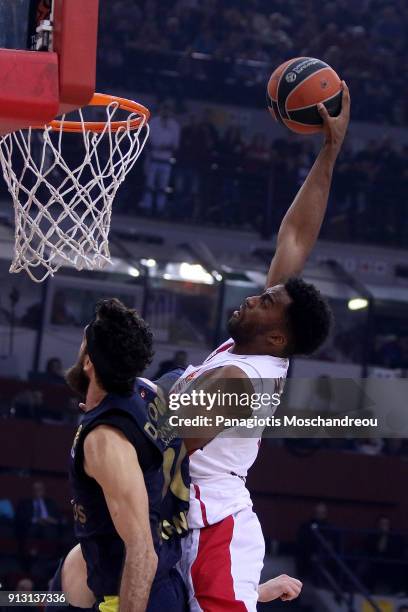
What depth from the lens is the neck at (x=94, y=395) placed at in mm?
2918

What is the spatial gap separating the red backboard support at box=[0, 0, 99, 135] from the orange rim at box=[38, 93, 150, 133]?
2.11 feet

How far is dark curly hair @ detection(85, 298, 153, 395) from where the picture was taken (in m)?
2.87

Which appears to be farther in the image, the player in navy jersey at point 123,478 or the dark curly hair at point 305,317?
the dark curly hair at point 305,317

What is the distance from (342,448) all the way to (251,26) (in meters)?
5.60

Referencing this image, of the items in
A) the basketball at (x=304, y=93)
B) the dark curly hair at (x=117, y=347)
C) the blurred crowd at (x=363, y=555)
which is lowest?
the blurred crowd at (x=363, y=555)

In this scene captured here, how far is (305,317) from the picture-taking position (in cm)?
321

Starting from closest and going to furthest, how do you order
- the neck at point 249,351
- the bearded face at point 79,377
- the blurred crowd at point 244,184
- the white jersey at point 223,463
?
the bearded face at point 79,377
the white jersey at point 223,463
the neck at point 249,351
the blurred crowd at point 244,184

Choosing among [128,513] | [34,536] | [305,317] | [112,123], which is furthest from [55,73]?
[34,536]

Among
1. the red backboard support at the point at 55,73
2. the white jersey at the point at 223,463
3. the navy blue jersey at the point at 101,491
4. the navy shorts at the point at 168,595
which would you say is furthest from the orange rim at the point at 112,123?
the navy shorts at the point at 168,595

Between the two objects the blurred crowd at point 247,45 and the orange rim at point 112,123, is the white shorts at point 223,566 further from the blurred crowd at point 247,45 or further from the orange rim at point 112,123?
the blurred crowd at point 247,45

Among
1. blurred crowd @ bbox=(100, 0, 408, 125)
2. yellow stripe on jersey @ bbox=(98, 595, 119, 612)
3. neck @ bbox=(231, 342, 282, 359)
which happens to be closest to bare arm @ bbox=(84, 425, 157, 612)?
yellow stripe on jersey @ bbox=(98, 595, 119, 612)

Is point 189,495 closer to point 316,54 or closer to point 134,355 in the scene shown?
point 134,355

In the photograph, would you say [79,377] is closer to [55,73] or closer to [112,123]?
[55,73]

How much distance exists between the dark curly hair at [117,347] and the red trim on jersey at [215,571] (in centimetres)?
51
